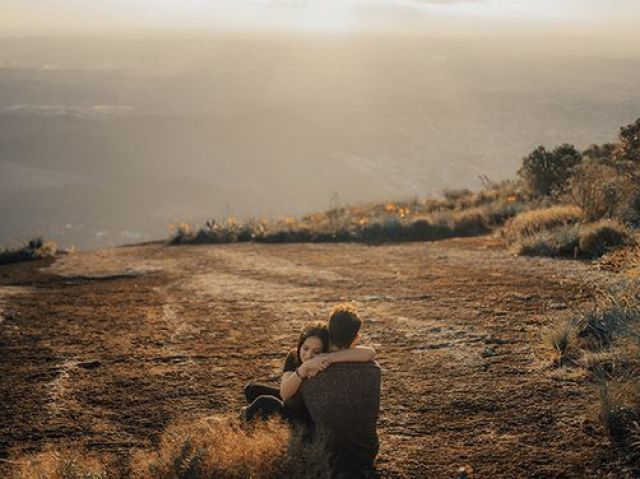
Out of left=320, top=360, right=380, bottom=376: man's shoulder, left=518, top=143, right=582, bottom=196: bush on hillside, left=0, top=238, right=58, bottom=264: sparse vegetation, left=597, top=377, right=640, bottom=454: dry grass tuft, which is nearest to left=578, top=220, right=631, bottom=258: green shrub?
left=597, top=377, right=640, bottom=454: dry grass tuft

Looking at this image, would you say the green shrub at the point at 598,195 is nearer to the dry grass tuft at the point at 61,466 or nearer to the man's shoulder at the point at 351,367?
the man's shoulder at the point at 351,367

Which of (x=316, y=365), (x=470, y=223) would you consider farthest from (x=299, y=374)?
(x=470, y=223)

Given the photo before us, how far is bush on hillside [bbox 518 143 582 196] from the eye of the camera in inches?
779

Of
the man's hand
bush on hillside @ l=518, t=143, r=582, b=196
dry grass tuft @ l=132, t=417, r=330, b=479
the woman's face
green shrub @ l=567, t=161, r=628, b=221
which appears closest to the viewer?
dry grass tuft @ l=132, t=417, r=330, b=479

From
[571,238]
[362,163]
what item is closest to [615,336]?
[571,238]

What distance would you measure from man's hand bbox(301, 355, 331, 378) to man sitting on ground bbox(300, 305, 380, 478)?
0.04 meters

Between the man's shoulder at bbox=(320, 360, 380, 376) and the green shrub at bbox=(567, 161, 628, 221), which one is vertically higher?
the green shrub at bbox=(567, 161, 628, 221)

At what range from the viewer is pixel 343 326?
170 inches

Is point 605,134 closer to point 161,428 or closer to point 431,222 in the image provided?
point 431,222

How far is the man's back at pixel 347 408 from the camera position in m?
4.32

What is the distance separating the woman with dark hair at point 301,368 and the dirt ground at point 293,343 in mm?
765

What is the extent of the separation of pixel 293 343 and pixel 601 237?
610 cm

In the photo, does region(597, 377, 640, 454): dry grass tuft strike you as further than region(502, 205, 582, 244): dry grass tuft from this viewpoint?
No

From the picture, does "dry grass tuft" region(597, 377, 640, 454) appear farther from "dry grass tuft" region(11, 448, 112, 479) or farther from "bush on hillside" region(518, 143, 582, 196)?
"bush on hillside" region(518, 143, 582, 196)
